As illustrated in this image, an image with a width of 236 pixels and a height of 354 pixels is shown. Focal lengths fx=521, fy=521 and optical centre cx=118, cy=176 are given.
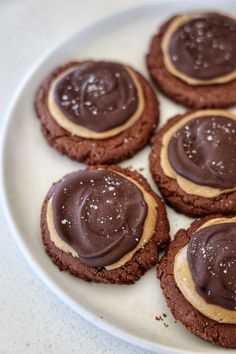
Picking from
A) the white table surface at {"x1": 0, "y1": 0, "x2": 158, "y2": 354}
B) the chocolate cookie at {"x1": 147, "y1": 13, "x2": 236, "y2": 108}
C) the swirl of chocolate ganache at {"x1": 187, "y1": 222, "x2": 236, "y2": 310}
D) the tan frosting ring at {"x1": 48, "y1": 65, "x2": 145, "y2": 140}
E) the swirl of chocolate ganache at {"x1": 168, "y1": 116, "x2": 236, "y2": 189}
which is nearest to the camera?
the swirl of chocolate ganache at {"x1": 187, "y1": 222, "x2": 236, "y2": 310}

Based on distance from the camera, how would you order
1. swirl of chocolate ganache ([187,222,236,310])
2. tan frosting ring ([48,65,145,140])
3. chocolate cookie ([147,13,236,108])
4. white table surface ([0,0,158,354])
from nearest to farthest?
swirl of chocolate ganache ([187,222,236,310]), white table surface ([0,0,158,354]), tan frosting ring ([48,65,145,140]), chocolate cookie ([147,13,236,108])

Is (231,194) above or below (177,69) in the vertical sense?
below

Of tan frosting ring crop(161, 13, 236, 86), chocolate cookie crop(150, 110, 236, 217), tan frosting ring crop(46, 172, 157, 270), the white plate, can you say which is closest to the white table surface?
the white plate

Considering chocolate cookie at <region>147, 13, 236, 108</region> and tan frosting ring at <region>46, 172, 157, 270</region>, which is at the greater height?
chocolate cookie at <region>147, 13, 236, 108</region>

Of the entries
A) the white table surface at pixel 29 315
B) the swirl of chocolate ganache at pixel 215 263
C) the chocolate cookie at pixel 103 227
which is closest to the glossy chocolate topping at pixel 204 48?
the white table surface at pixel 29 315

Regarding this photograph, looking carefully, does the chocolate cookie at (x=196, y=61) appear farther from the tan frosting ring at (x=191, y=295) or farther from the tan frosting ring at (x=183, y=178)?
the tan frosting ring at (x=191, y=295)

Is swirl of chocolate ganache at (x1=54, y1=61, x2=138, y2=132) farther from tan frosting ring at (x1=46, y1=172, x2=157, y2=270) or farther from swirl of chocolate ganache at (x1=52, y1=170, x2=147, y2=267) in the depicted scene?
tan frosting ring at (x1=46, y1=172, x2=157, y2=270)

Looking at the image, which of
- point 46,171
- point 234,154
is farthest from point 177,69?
point 46,171

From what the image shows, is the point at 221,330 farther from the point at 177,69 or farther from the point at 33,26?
the point at 33,26
